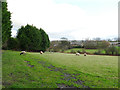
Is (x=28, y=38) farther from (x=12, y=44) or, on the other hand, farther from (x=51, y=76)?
(x=51, y=76)

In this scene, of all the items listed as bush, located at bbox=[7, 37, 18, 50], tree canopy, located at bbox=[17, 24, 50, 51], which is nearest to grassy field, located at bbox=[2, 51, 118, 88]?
tree canopy, located at bbox=[17, 24, 50, 51]

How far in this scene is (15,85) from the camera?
17.3 ft

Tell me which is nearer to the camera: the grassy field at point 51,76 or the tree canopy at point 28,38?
the grassy field at point 51,76

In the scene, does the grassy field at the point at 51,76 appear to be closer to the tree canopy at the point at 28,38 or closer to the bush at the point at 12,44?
the tree canopy at the point at 28,38

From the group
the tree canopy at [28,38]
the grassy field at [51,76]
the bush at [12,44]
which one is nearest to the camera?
the grassy field at [51,76]

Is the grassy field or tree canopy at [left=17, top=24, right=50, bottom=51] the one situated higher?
tree canopy at [left=17, top=24, right=50, bottom=51]

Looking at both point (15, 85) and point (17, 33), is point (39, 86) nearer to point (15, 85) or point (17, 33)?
point (15, 85)

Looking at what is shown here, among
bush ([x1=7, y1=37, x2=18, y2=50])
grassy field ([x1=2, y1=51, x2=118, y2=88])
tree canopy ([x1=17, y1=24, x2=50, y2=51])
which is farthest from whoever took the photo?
tree canopy ([x1=17, y1=24, x2=50, y2=51])

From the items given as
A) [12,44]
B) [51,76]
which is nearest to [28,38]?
[12,44]

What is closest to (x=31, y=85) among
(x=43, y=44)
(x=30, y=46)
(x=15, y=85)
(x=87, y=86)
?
(x=15, y=85)

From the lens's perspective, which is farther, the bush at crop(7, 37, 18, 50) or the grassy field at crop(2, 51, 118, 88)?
the bush at crop(7, 37, 18, 50)

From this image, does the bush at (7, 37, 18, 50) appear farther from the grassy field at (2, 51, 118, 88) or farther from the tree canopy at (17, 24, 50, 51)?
the grassy field at (2, 51, 118, 88)

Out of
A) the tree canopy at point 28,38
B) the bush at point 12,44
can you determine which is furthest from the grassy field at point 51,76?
the bush at point 12,44

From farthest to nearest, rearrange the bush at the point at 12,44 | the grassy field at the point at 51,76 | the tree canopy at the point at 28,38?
the tree canopy at the point at 28,38
the bush at the point at 12,44
the grassy field at the point at 51,76
